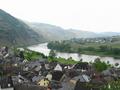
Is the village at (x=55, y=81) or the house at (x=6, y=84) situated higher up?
the house at (x=6, y=84)

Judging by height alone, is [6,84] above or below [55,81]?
above

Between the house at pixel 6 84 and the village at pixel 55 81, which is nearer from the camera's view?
the house at pixel 6 84

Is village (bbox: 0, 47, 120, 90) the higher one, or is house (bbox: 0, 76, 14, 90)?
house (bbox: 0, 76, 14, 90)

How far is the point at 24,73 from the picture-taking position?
7956cm

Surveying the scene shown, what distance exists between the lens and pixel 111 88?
59594 mm

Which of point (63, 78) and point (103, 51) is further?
point (103, 51)

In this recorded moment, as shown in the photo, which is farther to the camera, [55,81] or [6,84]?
[55,81]

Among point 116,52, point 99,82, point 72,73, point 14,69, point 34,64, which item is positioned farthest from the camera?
point 116,52

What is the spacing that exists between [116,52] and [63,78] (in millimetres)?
116628

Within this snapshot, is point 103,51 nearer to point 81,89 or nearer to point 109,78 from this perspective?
point 109,78

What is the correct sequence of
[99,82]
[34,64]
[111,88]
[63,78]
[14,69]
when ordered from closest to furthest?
[111,88] → [99,82] → [63,78] → [14,69] → [34,64]

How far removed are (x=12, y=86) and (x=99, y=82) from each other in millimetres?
18118

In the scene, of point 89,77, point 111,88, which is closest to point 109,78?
point 89,77

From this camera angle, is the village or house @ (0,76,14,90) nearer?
house @ (0,76,14,90)
